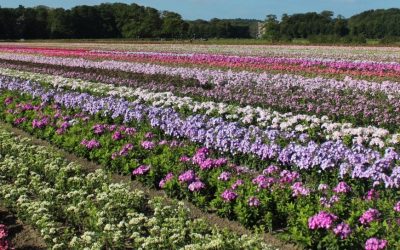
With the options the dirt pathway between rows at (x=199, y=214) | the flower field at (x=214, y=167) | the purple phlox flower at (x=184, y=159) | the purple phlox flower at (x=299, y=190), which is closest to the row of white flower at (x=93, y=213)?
the flower field at (x=214, y=167)

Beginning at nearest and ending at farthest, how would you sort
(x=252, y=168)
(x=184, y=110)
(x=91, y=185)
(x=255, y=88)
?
(x=91, y=185)
(x=252, y=168)
(x=184, y=110)
(x=255, y=88)

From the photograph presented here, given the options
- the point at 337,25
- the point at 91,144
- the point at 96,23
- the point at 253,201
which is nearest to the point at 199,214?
the point at 253,201

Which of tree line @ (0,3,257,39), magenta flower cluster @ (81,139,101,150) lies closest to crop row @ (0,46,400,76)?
magenta flower cluster @ (81,139,101,150)

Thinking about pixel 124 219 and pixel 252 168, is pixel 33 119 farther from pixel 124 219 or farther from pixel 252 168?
pixel 124 219

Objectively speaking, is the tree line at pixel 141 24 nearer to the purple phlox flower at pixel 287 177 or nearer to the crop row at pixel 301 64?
the crop row at pixel 301 64

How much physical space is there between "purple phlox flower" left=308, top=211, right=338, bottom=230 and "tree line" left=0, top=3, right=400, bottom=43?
65720 millimetres

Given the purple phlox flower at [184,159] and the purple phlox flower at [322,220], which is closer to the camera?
the purple phlox flower at [322,220]

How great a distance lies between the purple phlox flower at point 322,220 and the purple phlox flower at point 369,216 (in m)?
0.28

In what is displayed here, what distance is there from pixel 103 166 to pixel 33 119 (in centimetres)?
443

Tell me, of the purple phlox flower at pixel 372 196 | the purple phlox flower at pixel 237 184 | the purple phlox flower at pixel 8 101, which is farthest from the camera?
the purple phlox flower at pixel 8 101

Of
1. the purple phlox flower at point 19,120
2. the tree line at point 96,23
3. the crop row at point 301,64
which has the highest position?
the tree line at point 96,23

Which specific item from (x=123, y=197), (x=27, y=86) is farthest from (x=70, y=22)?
(x=123, y=197)

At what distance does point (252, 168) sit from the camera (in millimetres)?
9406

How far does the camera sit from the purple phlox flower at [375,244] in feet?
17.1
